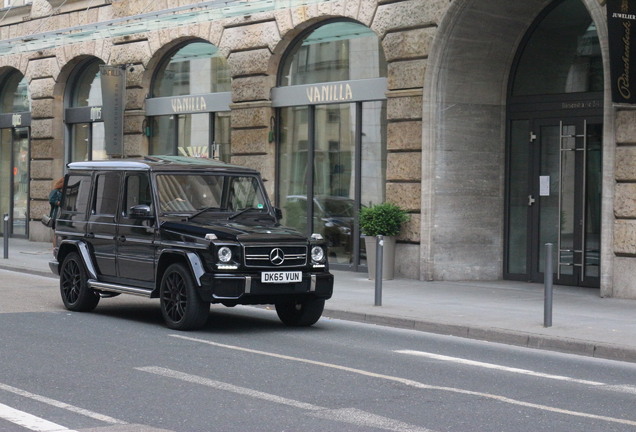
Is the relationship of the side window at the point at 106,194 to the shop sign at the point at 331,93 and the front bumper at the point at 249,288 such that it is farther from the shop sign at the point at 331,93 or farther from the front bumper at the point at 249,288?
the shop sign at the point at 331,93

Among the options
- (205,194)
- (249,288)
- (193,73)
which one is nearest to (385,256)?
(205,194)

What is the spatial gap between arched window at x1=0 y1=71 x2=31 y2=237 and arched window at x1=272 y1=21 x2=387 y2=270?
10680 mm

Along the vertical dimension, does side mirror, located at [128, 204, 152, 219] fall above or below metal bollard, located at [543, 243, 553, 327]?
above

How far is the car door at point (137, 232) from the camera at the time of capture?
1267 cm

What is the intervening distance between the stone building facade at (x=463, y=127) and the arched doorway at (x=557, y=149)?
0.09 feet

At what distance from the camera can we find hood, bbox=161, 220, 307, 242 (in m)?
11.9

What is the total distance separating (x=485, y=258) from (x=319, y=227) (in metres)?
3.85

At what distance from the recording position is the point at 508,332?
40.1 ft

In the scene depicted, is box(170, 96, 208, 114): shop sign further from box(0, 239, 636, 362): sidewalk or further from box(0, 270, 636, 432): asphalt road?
box(0, 270, 636, 432): asphalt road

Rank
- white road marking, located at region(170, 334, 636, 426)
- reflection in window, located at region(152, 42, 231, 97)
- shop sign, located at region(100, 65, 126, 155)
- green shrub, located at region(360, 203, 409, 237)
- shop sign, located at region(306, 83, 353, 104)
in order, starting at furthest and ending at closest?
shop sign, located at region(100, 65, 126, 155) < reflection in window, located at region(152, 42, 231, 97) < shop sign, located at region(306, 83, 353, 104) < green shrub, located at region(360, 203, 409, 237) < white road marking, located at region(170, 334, 636, 426)

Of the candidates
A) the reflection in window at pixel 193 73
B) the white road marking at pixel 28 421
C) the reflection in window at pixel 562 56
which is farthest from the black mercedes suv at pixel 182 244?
the reflection in window at pixel 193 73

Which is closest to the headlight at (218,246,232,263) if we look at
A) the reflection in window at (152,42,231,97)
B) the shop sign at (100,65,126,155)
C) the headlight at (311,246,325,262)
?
the headlight at (311,246,325,262)

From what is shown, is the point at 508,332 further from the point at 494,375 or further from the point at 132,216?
the point at 132,216

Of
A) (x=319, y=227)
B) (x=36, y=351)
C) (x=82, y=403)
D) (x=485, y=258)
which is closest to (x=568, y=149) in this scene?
(x=485, y=258)
